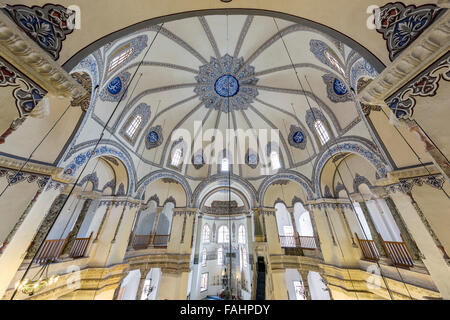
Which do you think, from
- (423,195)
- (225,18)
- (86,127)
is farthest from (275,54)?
(86,127)

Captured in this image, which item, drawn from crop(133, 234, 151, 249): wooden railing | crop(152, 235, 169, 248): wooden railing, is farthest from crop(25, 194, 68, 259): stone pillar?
crop(152, 235, 169, 248): wooden railing

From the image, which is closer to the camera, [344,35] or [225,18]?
[344,35]

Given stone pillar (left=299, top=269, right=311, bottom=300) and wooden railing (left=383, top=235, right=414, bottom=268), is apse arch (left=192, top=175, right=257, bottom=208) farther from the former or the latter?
wooden railing (left=383, top=235, right=414, bottom=268)

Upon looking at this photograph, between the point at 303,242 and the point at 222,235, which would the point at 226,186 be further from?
the point at 222,235

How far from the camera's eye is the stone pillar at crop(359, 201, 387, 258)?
6360 mm

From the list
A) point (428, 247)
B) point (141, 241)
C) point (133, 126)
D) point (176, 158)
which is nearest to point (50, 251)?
point (141, 241)

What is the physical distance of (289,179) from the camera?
970 cm

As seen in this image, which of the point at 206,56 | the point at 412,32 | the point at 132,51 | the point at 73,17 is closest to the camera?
the point at 412,32

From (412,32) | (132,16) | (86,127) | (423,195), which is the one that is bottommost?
(423,195)

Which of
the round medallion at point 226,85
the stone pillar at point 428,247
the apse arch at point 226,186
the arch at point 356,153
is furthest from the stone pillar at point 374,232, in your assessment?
the round medallion at point 226,85

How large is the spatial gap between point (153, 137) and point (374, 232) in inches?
460

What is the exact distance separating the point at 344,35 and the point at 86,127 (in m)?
7.70

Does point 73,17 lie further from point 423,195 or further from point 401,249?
point 401,249

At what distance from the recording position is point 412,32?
2115 mm
